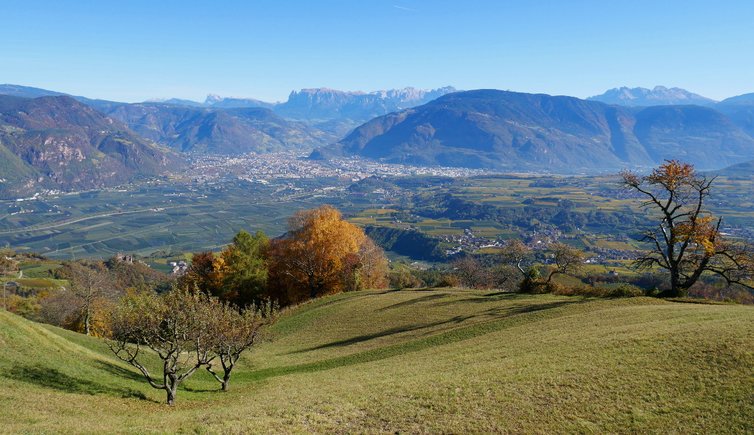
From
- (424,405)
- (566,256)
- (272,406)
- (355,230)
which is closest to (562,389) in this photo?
(424,405)

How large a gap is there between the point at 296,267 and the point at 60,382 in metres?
50.2

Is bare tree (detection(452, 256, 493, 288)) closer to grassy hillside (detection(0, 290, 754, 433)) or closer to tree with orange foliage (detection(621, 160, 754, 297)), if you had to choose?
tree with orange foliage (detection(621, 160, 754, 297))

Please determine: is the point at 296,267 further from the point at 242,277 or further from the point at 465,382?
the point at 465,382

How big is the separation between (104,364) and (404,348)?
21151 mm

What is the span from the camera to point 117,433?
58.7ft

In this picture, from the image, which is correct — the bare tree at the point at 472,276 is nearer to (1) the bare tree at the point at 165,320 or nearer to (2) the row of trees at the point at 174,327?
(2) the row of trees at the point at 174,327

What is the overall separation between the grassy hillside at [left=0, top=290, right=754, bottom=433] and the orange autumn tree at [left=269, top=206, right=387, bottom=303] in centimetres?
3386

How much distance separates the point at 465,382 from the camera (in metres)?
24.1

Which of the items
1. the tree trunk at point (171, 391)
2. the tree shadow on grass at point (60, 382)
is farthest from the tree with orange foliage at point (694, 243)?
the tree shadow on grass at point (60, 382)

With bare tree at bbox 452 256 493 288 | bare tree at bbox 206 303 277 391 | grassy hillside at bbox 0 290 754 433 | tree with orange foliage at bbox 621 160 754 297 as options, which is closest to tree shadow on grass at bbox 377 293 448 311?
grassy hillside at bbox 0 290 754 433

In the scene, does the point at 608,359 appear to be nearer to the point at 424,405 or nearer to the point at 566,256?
the point at 424,405

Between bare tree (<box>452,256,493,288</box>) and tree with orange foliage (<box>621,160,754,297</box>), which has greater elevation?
tree with orange foliage (<box>621,160,754,297</box>)

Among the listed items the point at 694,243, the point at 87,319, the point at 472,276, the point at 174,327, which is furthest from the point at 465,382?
the point at 472,276

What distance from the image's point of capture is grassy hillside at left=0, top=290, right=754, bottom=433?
19328mm
